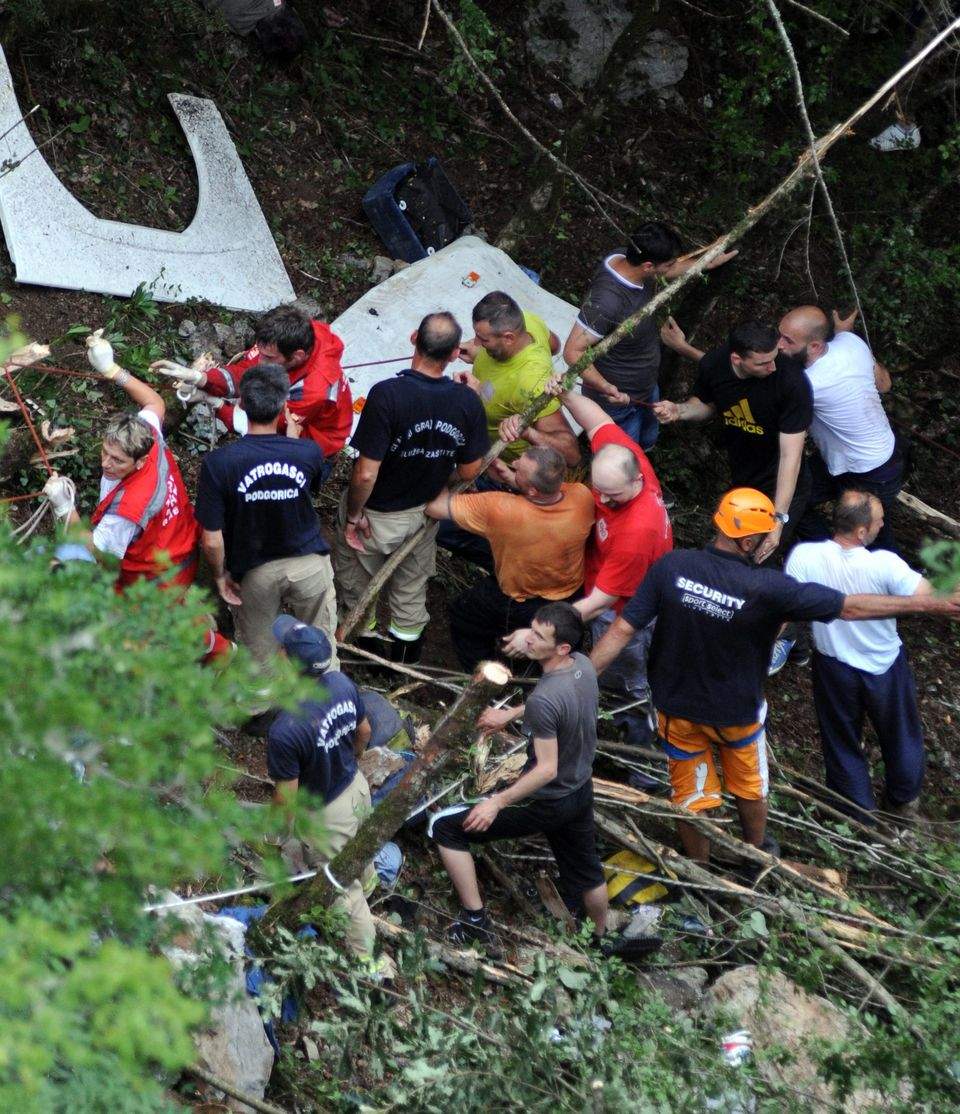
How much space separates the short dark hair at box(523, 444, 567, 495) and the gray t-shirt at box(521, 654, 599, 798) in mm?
1083

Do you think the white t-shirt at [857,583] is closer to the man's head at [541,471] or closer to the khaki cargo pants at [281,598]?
the man's head at [541,471]

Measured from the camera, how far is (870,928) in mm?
5352

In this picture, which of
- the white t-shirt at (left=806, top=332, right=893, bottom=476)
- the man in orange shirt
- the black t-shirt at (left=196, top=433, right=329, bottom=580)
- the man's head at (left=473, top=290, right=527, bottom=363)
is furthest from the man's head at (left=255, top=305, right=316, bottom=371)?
the white t-shirt at (left=806, top=332, right=893, bottom=476)

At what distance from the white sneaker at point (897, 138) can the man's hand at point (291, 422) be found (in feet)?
14.9

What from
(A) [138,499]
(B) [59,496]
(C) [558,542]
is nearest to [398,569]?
(C) [558,542]

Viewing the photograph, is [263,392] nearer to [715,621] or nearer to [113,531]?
[113,531]

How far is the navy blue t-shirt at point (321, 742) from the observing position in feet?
14.2

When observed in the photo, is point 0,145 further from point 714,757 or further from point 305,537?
point 714,757

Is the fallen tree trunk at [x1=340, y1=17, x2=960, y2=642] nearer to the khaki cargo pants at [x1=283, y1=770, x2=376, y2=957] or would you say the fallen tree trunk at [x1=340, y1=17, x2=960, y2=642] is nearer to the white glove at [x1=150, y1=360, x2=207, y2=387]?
the white glove at [x1=150, y1=360, x2=207, y2=387]

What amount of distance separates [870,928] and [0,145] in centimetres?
640

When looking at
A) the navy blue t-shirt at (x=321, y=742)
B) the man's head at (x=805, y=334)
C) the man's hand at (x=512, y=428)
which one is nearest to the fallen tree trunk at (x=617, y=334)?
the man's hand at (x=512, y=428)

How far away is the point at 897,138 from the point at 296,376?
4640mm

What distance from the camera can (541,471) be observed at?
223 inches

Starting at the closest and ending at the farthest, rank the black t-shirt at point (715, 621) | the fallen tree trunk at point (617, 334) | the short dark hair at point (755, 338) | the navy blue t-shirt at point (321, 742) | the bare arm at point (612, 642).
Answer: the navy blue t-shirt at point (321, 742), the black t-shirt at point (715, 621), the bare arm at point (612, 642), the fallen tree trunk at point (617, 334), the short dark hair at point (755, 338)
